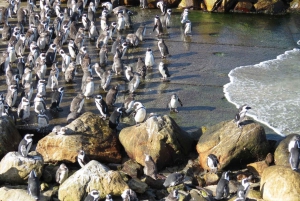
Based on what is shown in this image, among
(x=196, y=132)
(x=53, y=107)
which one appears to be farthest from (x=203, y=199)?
(x=53, y=107)

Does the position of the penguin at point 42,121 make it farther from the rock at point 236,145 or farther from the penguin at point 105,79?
the rock at point 236,145

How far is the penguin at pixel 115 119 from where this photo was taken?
14.4 meters

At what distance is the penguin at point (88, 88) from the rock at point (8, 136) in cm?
274

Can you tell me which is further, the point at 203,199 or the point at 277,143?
the point at 277,143

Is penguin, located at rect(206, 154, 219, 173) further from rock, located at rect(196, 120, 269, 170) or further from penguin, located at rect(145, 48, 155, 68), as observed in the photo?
penguin, located at rect(145, 48, 155, 68)

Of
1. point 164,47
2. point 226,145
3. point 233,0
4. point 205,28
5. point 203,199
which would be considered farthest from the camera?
point 233,0

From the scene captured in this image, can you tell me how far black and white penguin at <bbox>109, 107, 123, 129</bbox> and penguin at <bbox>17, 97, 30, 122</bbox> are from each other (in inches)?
80.3

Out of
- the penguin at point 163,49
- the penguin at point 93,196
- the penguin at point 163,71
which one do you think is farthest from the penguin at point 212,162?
the penguin at point 163,49

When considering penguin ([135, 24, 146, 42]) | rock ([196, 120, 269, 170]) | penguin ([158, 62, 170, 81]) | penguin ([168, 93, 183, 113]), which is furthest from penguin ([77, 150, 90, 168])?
penguin ([135, 24, 146, 42])

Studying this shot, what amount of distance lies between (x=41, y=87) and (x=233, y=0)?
37.0 feet

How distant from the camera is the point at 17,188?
41.0 ft

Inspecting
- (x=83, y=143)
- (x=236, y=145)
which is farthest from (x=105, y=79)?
(x=236, y=145)

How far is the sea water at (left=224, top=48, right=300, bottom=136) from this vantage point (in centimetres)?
1519

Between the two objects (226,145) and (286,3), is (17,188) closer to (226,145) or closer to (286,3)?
(226,145)
